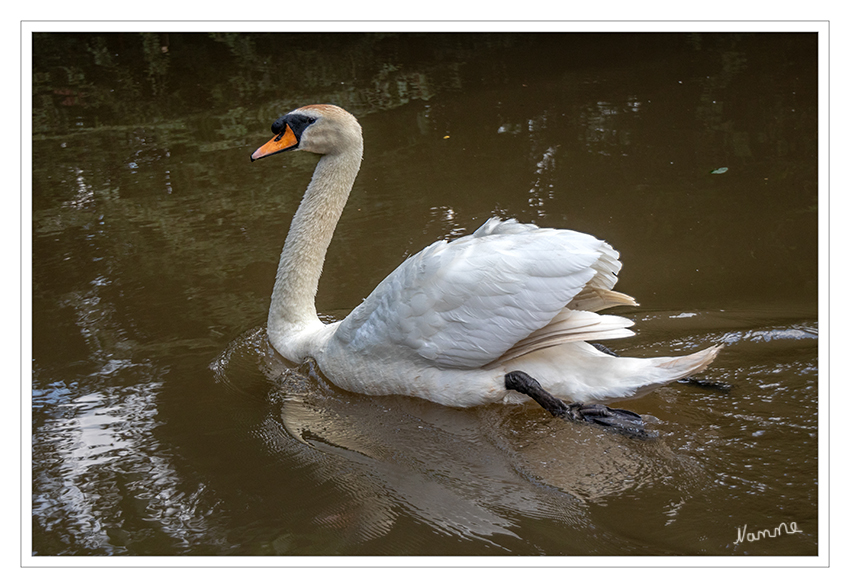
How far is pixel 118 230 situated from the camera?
24.3 feet

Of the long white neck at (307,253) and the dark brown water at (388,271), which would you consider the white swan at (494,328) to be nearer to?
the dark brown water at (388,271)

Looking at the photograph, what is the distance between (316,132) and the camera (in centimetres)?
516

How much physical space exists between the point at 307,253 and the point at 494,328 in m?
1.58

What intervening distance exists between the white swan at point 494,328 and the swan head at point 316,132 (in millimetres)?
1120

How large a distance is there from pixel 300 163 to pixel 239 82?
153 inches

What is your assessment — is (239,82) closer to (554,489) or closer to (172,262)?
(172,262)

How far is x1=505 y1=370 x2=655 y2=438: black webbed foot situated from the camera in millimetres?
4180

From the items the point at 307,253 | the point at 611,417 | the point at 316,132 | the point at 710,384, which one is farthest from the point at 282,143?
the point at 710,384

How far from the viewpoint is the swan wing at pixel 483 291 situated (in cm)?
414

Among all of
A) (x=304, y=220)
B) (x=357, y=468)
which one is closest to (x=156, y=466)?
(x=357, y=468)
